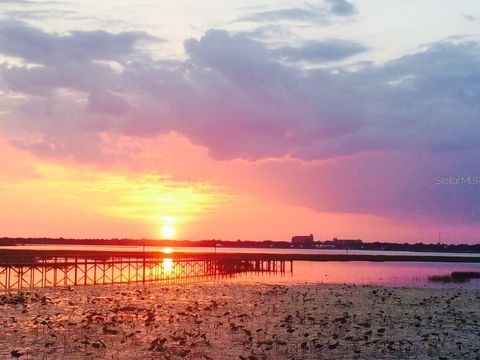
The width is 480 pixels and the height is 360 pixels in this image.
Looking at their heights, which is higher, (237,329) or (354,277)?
(237,329)

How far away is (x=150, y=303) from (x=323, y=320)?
11.0 meters

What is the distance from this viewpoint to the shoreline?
17.8 meters

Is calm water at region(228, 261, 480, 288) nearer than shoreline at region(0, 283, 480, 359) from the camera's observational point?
No

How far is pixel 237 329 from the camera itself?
855 inches

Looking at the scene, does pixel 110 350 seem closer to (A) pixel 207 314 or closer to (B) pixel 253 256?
(A) pixel 207 314

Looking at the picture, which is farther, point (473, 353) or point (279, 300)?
→ point (279, 300)

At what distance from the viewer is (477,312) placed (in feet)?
97.9

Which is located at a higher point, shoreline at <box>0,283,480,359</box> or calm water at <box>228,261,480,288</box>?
shoreline at <box>0,283,480,359</box>

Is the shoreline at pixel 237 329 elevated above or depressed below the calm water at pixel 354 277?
above

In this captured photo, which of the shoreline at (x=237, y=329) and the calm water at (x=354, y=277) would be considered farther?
the calm water at (x=354, y=277)

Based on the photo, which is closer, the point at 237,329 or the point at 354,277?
the point at 237,329

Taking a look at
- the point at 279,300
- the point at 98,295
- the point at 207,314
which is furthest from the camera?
the point at 98,295

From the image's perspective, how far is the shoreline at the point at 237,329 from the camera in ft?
58.3

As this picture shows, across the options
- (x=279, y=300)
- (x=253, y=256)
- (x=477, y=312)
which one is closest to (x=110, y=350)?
(x=279, y=300)
